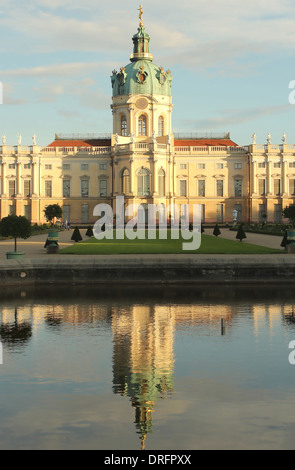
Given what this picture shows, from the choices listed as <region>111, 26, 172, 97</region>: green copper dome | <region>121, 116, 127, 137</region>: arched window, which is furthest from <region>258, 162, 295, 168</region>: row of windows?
<region>121, 116, 127, 137</region>: arched window

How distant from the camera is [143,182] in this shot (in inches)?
3883

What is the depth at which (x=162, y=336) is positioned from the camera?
19000 millimetres

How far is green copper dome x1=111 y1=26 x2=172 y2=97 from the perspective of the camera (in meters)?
105

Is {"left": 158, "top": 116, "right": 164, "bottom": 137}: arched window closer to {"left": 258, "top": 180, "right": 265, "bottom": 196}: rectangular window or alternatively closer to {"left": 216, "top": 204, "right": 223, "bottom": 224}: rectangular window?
{"left": 216, "top": 204, "right": 223, "bottom": 224}: rectangular window

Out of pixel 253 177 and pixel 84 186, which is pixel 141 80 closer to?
pixel 84 186

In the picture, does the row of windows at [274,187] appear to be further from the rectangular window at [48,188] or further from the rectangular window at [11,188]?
the rectangular window at [11,188]

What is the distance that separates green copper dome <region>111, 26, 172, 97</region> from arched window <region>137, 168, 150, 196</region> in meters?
13.8

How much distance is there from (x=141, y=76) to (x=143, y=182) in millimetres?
16878

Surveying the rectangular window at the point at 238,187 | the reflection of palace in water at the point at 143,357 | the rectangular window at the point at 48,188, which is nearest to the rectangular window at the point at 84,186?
the rectangular window at the point at 48,188

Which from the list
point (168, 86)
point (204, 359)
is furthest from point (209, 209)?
point (204, 359)

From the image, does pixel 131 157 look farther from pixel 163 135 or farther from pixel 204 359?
pixel 204 359

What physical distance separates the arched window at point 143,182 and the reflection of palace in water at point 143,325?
241ft

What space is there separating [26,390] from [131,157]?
281 feet
